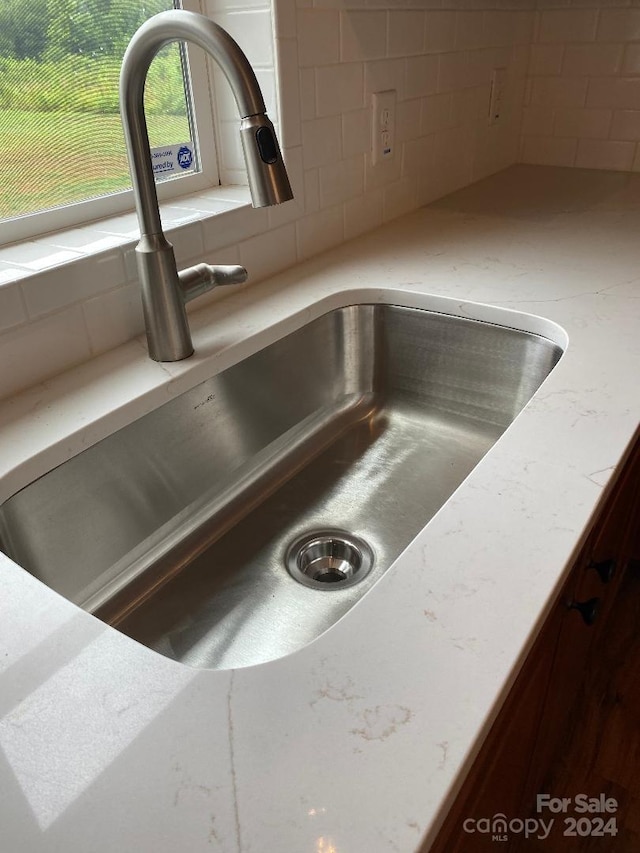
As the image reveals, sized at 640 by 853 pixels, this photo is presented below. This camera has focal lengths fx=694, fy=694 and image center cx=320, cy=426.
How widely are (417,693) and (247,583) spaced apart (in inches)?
→ 16.5

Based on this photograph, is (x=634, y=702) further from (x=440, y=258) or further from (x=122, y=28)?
(x=122, y=28)

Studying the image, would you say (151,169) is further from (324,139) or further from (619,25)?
(619,25)

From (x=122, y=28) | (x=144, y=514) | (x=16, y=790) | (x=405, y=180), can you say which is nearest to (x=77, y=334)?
(x=144, y=514)

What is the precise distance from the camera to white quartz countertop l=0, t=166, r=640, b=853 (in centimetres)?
36

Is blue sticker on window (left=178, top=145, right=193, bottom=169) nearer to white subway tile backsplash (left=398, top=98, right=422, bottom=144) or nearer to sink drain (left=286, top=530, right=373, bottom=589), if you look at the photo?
white subway tile backsplash (left=398, top=98, right=422, bottom=144)

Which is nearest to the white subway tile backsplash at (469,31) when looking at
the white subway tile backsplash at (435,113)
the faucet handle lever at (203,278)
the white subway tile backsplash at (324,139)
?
the white subway tile backsplash at (324,139)

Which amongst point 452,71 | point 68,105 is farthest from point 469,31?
point 68,105

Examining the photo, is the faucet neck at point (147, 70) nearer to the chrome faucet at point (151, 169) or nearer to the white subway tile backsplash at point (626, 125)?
the chrome faucet at point (151, 169)

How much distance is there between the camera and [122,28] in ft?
3.14

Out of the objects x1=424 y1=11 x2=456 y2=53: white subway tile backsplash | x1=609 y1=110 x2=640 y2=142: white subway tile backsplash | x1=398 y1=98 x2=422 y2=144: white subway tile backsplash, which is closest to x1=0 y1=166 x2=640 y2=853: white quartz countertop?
x1=398 y1=98 x2=422 y2=144: white subway tile backsplash

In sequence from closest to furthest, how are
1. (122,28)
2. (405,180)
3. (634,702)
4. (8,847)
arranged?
(8,847) → (122,28) → (634,702) → (405,180)

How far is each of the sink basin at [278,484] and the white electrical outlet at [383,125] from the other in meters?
0.40

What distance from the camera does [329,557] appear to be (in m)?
0.88

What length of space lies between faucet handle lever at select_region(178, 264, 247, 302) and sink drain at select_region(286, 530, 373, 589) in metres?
0.33
